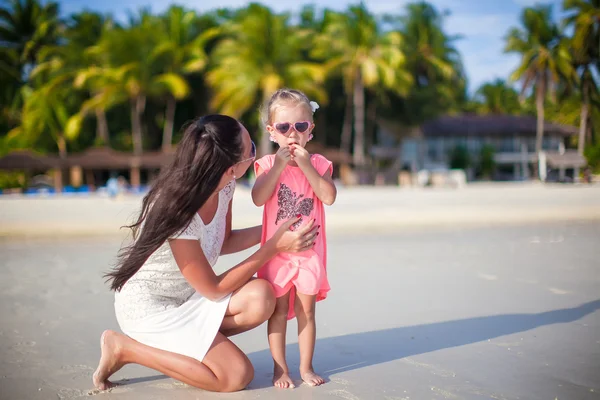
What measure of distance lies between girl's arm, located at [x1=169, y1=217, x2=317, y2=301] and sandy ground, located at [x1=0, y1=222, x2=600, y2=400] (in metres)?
0.50

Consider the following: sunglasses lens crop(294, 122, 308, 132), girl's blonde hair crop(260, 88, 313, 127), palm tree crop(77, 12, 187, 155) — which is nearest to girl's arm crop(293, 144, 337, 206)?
sunglasses lens crop(294, 122, 308, 132)

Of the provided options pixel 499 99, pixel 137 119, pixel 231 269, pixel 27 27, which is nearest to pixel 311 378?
pixel 231 269

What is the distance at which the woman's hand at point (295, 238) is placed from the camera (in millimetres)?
2465

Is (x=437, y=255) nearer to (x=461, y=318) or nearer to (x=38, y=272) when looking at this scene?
(x=461, y=318)

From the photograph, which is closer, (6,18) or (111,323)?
(111,323)

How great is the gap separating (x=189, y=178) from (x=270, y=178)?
403mm

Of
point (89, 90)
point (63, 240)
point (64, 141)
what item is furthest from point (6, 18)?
point (63, 240)

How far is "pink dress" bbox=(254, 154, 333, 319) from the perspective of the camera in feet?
8.47

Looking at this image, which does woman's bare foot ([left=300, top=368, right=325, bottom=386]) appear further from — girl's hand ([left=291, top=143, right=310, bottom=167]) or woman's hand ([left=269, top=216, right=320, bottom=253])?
girl's hand ([left=291, top=143, right=310, bottom=167])

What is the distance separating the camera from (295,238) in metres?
2.46

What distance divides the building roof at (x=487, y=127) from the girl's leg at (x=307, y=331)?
1569 inches

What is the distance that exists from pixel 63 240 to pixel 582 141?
4022 centimetres

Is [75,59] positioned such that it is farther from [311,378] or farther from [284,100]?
[311,378]

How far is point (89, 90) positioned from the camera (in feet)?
112
